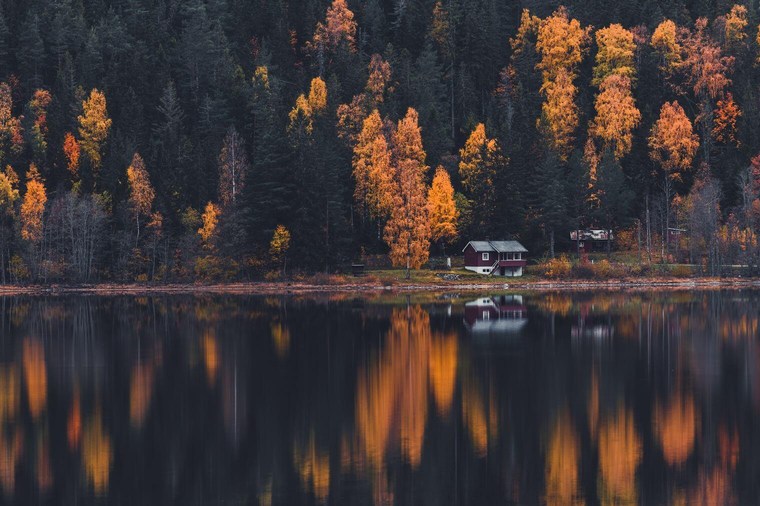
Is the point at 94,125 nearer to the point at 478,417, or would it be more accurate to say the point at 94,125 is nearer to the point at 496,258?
the point at 496,258

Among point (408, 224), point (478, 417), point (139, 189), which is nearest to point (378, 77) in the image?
point (408, 224)

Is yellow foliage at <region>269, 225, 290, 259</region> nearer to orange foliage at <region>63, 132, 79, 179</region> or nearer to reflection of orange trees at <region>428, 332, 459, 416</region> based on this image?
orange foliage at <region>63, 132, 79, 179</region>

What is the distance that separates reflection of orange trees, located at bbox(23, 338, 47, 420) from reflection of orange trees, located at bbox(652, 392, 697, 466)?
78.6 ft

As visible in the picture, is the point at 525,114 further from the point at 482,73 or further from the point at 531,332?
the point at 531,332

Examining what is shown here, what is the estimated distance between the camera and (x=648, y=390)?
154 ft

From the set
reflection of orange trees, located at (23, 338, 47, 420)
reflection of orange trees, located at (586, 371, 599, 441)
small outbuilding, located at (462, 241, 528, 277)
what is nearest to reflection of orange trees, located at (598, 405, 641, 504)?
reflection of orange trees, located at (586, 371, 599, 441)

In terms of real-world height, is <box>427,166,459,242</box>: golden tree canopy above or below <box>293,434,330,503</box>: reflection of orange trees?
above

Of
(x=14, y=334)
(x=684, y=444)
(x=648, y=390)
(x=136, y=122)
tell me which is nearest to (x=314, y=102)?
(x=136, y=122)

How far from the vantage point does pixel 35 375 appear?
52219 mm

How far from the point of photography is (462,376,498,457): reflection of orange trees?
36938mm

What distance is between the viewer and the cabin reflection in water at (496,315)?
70062mm

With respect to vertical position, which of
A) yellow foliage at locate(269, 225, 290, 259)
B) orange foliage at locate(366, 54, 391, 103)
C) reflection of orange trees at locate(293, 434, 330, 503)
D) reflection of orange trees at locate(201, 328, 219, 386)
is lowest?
reflection of orange trees at locate(293, 434, 330, 503)

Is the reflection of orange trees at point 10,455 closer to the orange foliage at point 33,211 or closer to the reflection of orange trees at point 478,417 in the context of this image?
the reflection of orange trees at point 478,417

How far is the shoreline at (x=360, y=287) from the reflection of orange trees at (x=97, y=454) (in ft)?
210
